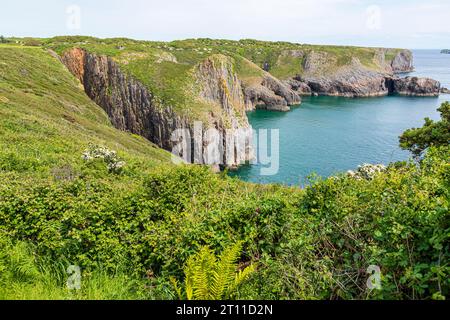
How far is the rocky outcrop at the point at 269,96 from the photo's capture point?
125062mm

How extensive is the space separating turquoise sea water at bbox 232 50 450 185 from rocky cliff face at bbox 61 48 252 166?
32.0ft

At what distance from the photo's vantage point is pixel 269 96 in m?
128

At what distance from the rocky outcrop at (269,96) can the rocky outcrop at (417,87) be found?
49358 mm

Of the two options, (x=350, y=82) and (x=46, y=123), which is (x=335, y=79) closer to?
(x=350, y=82)

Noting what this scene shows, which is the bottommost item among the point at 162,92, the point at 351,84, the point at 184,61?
the point at 162,92

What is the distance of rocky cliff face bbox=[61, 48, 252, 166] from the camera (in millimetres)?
74000

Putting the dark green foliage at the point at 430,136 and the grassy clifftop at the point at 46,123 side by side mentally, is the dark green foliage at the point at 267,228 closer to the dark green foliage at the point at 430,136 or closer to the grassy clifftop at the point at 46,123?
the grassy clifftop at the point at 46,123

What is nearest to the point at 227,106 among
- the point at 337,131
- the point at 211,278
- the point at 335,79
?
the point at 337,131

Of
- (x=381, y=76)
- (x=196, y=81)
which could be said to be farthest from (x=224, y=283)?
(x=381, y=76)

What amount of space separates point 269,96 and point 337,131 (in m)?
43.6

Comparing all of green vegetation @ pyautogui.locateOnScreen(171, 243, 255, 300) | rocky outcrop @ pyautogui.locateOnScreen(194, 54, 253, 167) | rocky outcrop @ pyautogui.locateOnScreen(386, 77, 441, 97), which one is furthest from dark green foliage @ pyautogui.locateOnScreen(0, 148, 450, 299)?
rocky outcrop @ pyautogui.locateOnScreen(386, 77, 441, 97)

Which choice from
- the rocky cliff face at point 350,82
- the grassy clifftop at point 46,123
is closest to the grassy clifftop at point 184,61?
the rocky cliff face at point 350,82

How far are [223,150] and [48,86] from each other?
34051mm
